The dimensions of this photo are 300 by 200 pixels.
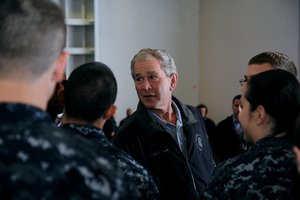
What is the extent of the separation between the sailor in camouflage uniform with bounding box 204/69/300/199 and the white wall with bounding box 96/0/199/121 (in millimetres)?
4414

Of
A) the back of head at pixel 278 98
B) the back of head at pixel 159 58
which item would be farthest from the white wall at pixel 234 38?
the back of head at pixel 278 98

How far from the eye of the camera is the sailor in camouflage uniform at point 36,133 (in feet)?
3.05

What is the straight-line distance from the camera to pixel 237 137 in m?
3.86

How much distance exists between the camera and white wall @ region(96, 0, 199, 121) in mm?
6234


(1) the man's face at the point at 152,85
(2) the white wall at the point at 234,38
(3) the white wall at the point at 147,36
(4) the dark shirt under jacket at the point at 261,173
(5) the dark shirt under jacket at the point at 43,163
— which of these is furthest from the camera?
(2) the white wall at the point at 234,38

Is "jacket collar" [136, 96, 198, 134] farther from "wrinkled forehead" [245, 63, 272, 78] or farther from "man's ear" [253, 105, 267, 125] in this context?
"man's ear" [253, 105, 267, 125]

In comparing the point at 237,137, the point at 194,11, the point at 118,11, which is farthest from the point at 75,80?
the point at 194,11

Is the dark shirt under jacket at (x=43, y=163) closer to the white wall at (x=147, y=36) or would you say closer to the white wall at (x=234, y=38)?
the white wall at (x=147, y=36)

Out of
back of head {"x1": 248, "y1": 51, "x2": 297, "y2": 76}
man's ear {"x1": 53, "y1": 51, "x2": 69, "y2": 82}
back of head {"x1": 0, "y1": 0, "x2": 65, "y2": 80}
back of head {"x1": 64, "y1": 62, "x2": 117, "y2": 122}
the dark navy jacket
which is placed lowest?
the dark navy jacket

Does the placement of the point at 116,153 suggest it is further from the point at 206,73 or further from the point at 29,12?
the point at 206,73

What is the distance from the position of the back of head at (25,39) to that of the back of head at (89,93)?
0.58 meters

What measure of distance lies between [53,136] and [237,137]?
3031 mm

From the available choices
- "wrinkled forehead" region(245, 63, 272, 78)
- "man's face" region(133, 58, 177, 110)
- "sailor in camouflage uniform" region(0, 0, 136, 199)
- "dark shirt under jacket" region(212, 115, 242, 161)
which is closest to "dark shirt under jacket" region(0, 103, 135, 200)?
"sailor in camouflage uniform" region(0, 0, 136, 199)

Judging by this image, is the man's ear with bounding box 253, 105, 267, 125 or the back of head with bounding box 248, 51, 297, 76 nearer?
the man's ear with bounding box 253, 105, 267, 125
